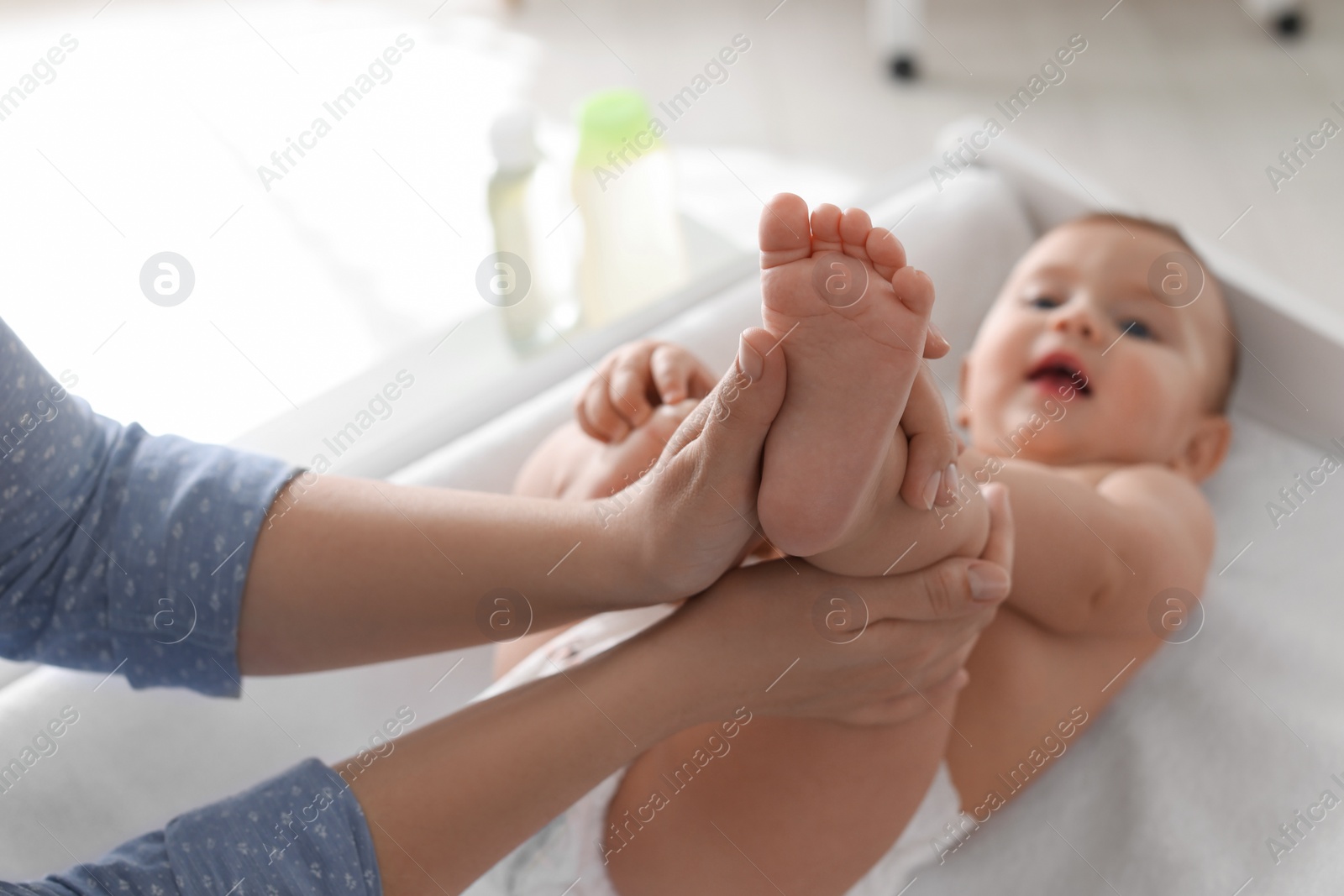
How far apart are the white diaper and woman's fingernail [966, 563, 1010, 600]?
184 millimetres

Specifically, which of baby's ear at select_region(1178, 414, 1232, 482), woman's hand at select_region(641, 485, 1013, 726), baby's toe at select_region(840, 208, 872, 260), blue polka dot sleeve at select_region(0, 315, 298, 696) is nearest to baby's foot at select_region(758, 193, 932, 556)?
baby's toe at select_region(840, 208, 872, 260)

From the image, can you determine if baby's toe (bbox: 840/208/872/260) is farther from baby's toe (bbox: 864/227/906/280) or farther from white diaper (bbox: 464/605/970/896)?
white diaper (bbox: 464/605/970/896)

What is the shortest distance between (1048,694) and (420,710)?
516mm

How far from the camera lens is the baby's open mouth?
938mm

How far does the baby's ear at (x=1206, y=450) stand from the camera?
0.99 metres

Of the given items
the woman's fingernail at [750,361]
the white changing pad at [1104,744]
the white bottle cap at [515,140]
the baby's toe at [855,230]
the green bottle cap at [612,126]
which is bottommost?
the white changing pad at [1104,744]

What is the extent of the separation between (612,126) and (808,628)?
675 millimetres

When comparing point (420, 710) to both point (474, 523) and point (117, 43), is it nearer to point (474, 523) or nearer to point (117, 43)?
point (474, 523)

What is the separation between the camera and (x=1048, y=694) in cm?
83

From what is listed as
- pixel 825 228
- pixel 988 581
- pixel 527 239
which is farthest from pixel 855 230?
pixel 527 239

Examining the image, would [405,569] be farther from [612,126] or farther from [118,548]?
[612,126]

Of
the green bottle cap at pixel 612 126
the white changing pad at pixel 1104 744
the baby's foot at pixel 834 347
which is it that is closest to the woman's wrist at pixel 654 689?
the baby's foot at pixel 834 347

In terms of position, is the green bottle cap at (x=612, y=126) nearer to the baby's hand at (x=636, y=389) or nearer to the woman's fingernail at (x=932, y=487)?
the baby's hand at (x=636, y=389)

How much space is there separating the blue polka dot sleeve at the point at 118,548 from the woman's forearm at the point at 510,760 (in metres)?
0.15
